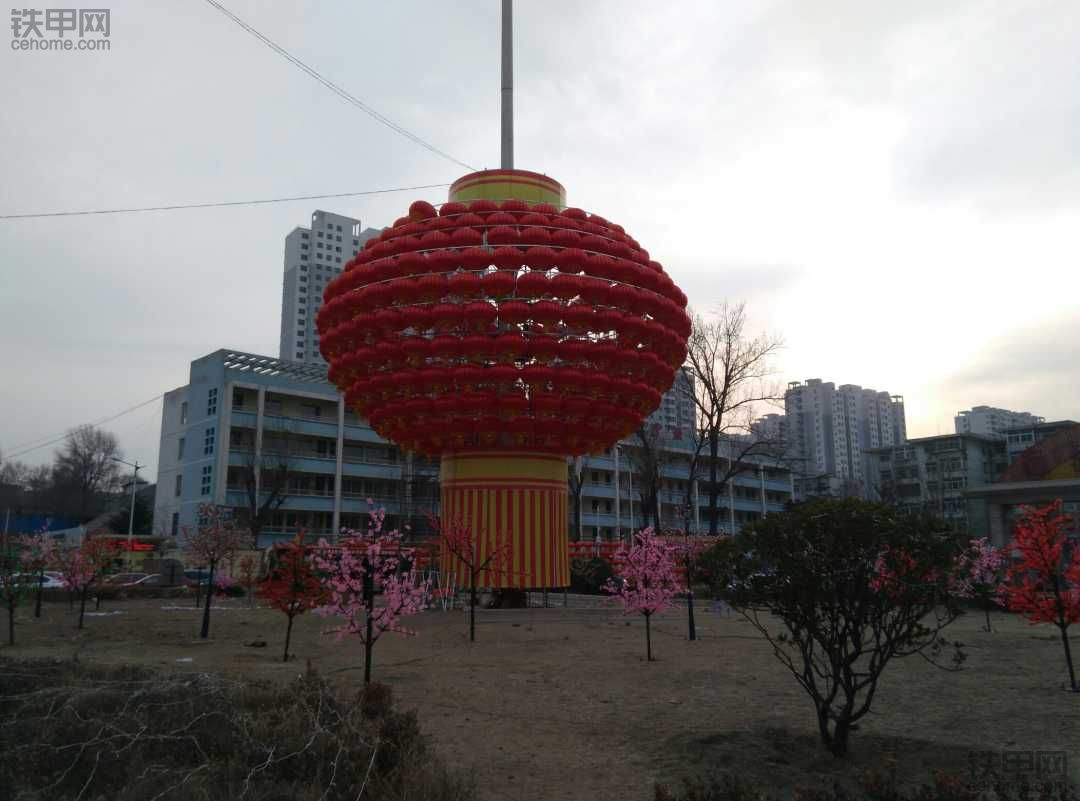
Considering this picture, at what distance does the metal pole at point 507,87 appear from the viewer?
91.2ft

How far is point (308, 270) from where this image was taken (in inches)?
4547

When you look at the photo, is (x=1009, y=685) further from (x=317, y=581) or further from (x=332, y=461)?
(x=332, y=461)

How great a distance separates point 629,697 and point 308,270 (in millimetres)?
111852

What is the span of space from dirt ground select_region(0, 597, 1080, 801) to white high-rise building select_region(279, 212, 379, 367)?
93.5 meters

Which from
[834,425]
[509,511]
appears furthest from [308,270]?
[509,511]

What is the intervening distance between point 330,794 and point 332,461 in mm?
54892

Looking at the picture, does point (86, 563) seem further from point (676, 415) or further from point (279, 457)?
point (676, 415)

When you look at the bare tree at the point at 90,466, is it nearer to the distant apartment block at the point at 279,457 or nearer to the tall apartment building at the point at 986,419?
the distant apartment block at the point at 279,457

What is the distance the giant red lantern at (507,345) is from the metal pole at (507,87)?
150cm

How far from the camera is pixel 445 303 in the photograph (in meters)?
22.6

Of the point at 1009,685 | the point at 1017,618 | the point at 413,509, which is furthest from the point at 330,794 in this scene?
the point at 413,509

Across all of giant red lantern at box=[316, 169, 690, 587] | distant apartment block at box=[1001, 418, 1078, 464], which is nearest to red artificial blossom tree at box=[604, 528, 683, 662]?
giant red lantern at box=[316, 169, 690, 587]

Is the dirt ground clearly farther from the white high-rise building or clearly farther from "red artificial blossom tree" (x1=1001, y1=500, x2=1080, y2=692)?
the white high-rise building

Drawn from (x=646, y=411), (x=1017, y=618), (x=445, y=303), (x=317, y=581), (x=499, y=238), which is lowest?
(x=1017, y=618)
